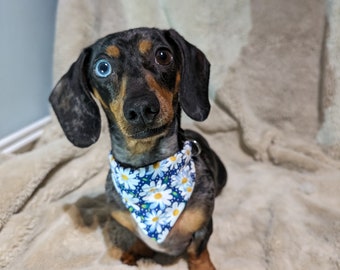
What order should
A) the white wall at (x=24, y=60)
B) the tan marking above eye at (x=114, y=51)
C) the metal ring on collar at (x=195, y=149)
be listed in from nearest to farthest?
the tan marking above eye at (x=114, y=51) < the metal ring on collar at (x=195, y=149) < the white wall at (x=24, y=60)

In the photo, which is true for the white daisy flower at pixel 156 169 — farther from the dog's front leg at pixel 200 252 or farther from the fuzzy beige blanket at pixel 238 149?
the fuzzy beige blanket at pixel 238 149

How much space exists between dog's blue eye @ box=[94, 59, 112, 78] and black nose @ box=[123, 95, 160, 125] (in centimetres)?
18

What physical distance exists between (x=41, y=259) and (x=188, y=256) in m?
0.55

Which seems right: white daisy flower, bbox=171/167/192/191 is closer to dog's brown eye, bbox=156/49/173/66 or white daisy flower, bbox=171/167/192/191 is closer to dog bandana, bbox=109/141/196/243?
dog bandana, bbox=109/141/196/243

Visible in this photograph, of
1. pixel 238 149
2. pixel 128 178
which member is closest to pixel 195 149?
pixel 128 178

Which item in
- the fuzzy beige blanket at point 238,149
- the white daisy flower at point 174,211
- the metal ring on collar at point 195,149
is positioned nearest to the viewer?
the white daisy flower at point 174,211

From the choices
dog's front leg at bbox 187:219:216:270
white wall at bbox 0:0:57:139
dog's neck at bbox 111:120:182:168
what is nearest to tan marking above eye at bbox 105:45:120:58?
dog's neck at bbox 111:120:182:168

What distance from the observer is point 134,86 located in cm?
127

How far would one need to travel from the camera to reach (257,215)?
6.19 feet

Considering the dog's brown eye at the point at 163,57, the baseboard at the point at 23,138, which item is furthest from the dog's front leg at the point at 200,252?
the baseboard at the point at 23,138

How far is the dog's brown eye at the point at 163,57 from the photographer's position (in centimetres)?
138

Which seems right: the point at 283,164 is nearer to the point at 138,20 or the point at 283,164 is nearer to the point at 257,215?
the point at 257,215

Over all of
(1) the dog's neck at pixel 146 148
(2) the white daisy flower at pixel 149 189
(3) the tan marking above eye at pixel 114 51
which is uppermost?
(3) the tan marking above eye at pixel 114 51

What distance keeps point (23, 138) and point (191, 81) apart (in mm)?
Answer: 1297
